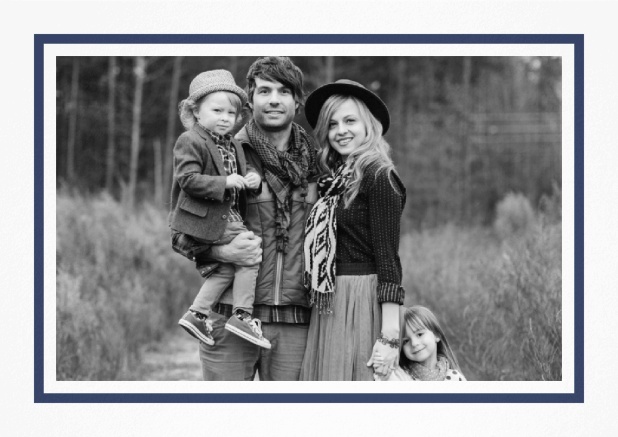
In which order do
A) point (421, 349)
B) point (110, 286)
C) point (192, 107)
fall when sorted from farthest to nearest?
1. point (110, 286)
2. point (421, 349)
3. point (192, 107)

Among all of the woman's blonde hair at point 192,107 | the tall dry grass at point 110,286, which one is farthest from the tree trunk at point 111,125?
the woman's blonde hair at point 192,107

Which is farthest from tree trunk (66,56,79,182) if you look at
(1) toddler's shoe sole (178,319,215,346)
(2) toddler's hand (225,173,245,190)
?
(2) toddler's hand (225,173,245,190)

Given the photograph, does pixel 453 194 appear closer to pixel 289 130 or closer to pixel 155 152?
pixel 155 152

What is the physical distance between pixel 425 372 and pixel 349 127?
123 cm

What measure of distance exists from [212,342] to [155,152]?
41.3ft

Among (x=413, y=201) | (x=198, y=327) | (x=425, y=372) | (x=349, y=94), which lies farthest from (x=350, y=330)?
(x=413, y=201)

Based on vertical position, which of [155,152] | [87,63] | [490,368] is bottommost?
[490,368]

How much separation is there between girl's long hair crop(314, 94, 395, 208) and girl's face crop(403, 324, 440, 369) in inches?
29.6

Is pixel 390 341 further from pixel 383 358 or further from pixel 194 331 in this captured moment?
pixel 194 331

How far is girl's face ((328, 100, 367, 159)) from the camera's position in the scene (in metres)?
3.25

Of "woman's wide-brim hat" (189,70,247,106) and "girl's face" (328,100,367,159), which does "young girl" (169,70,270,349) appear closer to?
"woman's wide-brim hat" (189,70,247,106)

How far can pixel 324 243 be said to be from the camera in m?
3.16
